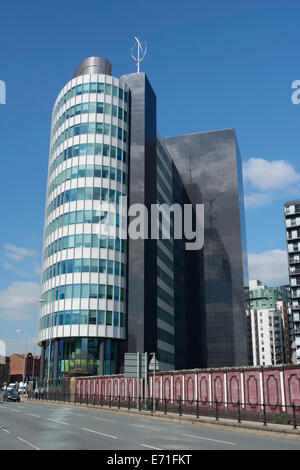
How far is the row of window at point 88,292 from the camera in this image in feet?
229

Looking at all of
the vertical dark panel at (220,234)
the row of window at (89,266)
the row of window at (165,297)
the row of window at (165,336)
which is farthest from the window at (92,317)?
the vertical dark panel at (220,234)

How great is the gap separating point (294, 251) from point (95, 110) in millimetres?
72366

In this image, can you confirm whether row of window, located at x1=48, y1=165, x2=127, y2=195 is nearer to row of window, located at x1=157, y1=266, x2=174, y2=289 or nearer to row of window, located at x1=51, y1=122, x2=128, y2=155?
row of window, located at x1=51, y1=122, x2=128, y2=155

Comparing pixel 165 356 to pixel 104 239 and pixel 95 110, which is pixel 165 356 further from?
pixel 95 110

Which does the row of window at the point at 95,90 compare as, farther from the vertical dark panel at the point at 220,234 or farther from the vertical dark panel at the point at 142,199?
the vertical dark panel at the point at 220,234

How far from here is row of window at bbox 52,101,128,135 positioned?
77.2 meters

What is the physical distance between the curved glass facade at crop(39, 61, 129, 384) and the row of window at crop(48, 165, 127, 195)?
0.51 feet

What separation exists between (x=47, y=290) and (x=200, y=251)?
195ft

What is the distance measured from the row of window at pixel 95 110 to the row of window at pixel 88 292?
28.1 metres

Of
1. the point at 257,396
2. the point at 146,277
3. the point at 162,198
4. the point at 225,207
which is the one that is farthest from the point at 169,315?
the point at 257,396

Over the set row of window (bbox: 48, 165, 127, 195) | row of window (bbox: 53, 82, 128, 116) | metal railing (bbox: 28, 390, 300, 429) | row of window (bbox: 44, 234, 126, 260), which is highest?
row of window (bbox: 53, 82, 128, 116)

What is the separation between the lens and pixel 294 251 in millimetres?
126500

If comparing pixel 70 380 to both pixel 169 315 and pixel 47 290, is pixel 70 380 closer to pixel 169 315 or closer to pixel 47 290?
pixel 47 290

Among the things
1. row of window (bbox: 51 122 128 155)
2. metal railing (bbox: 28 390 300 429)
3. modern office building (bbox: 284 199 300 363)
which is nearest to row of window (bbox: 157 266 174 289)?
row of window (bbox: 51 122 128 155)
